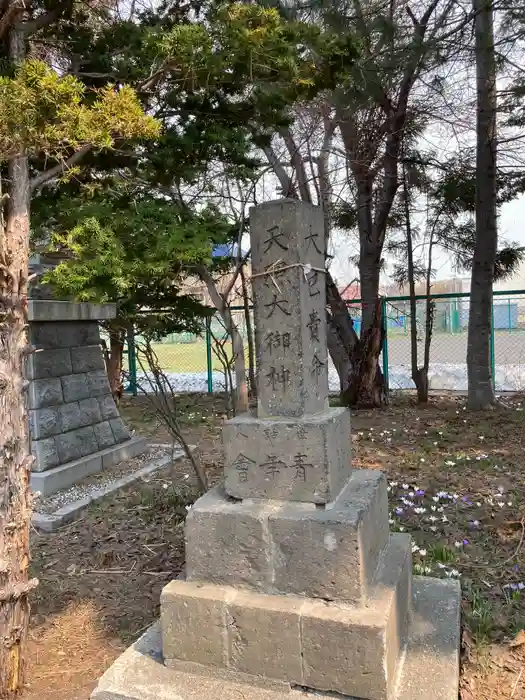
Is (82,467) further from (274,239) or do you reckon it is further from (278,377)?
(274,239)

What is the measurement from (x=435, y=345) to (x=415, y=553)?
846cm

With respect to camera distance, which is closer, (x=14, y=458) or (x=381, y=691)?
(x=381, y=691)

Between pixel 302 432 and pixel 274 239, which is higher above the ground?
pixel 274 239

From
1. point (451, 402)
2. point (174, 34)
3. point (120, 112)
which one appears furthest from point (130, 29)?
point (451, 402)

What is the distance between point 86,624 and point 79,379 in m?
3.10

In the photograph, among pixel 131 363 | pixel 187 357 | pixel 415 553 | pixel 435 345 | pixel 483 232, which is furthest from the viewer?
pixel 187 357

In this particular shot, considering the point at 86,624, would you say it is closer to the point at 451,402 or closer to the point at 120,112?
the point at 120,112

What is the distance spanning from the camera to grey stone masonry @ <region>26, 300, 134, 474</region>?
499 centimetres

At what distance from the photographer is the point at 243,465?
2.20 metres

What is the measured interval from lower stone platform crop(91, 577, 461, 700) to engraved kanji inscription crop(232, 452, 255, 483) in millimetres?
715

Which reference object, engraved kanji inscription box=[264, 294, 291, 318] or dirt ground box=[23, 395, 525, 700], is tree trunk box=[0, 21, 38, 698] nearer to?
dirt ground box=[23, 395, 525, 700]

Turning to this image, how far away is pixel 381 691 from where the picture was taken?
6.19ft

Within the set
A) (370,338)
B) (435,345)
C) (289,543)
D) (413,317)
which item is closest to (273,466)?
(289,543)

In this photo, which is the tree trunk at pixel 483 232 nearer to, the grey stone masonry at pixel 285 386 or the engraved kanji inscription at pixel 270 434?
the grey stone masonry at pixel 285 386
